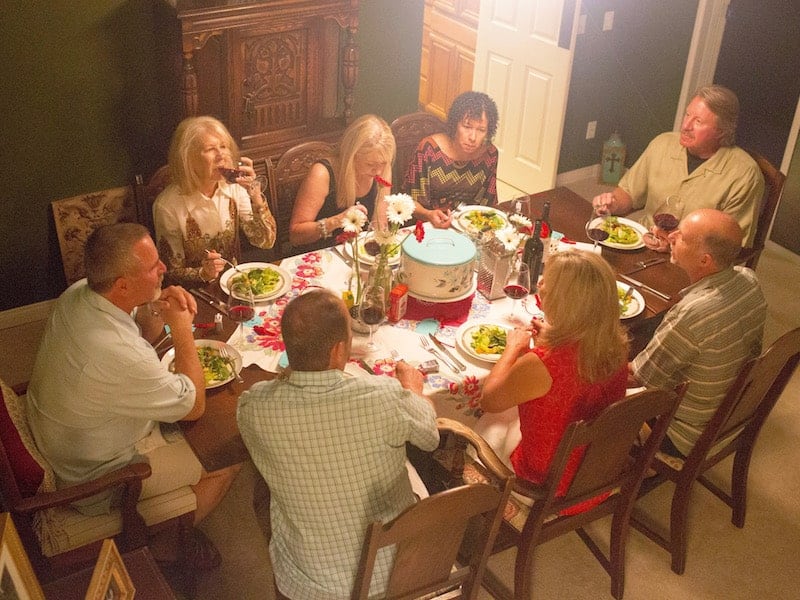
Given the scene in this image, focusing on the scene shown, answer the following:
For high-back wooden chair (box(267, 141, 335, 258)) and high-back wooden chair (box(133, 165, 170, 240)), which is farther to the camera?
high-back wooden chair (box(267, 141, 335, 258))

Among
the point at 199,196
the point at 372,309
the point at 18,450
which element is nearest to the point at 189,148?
the point at 199,196

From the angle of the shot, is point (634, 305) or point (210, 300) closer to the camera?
point (210, 300)

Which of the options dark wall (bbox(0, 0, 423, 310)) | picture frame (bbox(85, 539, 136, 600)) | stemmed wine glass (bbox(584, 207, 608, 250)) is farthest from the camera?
dark wall (bbox(0, 0, 423, 310))

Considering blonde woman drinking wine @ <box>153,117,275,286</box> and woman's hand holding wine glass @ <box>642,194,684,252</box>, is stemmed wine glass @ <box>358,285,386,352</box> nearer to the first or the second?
blonde woman drinking wine @ <box>153,117,275,286</box>

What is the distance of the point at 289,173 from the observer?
3.68 metres

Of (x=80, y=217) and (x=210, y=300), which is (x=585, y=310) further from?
(x=80, y=217)

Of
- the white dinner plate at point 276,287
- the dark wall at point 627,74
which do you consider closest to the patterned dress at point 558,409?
the white dinner plate at point 276,287

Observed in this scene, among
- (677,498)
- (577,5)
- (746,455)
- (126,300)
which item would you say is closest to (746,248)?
(746,455)

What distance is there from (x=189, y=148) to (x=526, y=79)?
9.50ft

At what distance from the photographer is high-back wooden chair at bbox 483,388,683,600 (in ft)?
7.55

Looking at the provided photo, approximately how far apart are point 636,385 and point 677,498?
422 millimetres

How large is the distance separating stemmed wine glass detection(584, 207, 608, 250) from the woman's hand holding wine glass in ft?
0.61

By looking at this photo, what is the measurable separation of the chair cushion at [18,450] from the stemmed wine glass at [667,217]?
240 cm

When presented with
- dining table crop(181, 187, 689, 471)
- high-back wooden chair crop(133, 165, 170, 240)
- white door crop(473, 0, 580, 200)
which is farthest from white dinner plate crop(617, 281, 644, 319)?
white door crop(473, 0, 580, 200)
